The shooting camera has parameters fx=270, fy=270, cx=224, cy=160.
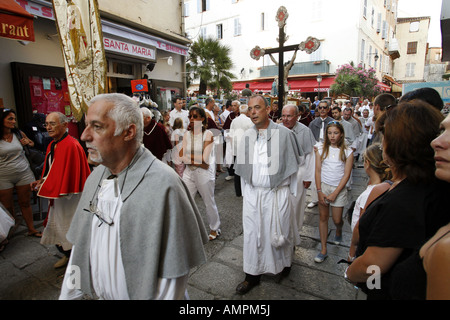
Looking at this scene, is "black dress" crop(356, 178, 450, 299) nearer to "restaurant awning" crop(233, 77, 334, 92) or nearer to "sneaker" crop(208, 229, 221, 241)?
"sneaker" crop(208, 229, 221, 241)

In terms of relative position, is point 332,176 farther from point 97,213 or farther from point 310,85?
point 310,85

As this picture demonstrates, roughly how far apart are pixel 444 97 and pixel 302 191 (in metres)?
3.51

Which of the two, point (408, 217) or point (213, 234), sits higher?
point (408, 217)

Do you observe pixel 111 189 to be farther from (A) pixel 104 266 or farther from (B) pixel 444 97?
(B) pixel 444 97

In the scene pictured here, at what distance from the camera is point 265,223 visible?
2.94m

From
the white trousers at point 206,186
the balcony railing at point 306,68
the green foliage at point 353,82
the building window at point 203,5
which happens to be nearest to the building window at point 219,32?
the building window at point 203,5

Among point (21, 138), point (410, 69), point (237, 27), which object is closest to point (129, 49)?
point (21, 138)

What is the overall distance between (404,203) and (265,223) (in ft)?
6.01

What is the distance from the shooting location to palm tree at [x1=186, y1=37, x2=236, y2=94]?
52.4 feet

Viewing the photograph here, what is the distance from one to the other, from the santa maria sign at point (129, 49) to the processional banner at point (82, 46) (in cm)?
497

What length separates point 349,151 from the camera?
11.9 ft

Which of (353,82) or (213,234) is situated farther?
(353,82)

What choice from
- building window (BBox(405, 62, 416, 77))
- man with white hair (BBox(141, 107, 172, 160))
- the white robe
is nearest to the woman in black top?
the white robe
